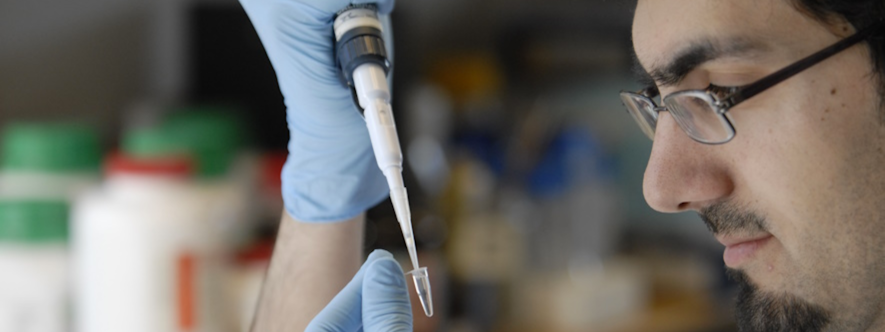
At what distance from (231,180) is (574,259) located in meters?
1.04

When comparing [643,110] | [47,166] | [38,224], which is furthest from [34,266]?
[643,110]

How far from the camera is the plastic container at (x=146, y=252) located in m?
1.22

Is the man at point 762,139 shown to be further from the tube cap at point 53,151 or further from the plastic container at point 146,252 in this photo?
the tube cap at point 53,151

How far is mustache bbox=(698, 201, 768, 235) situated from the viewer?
3.00ft

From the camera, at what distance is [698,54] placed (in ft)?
2.89

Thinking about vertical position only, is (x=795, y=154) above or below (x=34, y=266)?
above

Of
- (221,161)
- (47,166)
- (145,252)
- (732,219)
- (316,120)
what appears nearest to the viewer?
(732,219)

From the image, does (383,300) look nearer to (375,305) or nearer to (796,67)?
(375,305)

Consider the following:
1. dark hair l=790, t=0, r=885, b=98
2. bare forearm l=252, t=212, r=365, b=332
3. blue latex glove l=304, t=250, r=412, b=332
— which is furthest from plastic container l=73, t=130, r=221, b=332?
dark hair l=790, t=0, r=885, b=98

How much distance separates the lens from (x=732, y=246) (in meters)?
0.97

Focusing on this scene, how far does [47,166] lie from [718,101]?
1068 millimetres

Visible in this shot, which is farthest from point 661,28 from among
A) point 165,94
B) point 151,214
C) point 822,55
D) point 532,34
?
point 532,34

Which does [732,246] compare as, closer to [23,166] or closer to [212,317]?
[212,317]

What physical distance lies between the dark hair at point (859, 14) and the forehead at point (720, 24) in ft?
0.04
